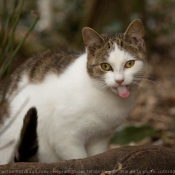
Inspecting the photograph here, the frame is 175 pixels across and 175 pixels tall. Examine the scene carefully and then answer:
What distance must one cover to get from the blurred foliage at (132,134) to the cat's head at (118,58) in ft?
2.67

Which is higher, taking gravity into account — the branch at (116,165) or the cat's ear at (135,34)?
the cat's ear at (135,34)

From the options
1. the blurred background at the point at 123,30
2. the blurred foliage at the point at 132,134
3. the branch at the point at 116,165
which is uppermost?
the blurred background at the point at 123,30

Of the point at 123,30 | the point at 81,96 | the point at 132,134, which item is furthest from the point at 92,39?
the point at 123,30

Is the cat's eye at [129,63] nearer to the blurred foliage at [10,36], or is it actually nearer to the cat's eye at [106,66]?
the cat's eye at [106,66]

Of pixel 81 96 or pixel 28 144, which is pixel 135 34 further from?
pixel 28 144

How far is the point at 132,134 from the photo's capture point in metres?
2.95

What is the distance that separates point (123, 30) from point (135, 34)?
2392 mm

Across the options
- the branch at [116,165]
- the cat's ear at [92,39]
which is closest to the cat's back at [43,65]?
the cat's ear at [92,39]

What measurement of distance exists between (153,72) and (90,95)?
110 inches

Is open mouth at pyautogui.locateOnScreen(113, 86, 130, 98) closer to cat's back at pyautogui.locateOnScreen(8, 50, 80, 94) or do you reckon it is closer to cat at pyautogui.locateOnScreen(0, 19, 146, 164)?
cat at pyautogui.locateOnScreen(0, 19, 146, 164)

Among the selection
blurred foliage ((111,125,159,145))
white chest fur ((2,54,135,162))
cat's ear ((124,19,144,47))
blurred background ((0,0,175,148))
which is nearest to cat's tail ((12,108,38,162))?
white chest fur ((2,54,135,162))

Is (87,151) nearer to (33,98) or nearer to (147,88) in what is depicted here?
(33,98)

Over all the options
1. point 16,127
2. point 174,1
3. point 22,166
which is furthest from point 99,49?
point 174,1

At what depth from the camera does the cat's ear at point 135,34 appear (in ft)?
7.01
